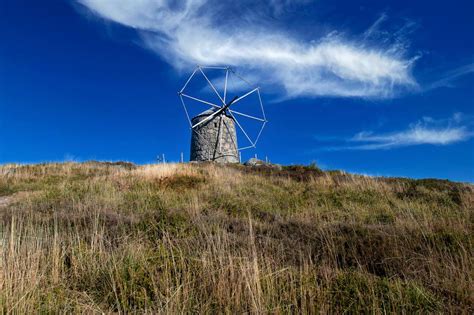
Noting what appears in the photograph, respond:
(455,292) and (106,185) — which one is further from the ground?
(106,185)

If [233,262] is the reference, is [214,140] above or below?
above

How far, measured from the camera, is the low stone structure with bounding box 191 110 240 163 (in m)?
28.7

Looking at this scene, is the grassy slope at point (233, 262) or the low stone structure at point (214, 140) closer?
the grassy slope at point (233, 262)

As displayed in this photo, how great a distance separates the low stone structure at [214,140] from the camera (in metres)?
28.7

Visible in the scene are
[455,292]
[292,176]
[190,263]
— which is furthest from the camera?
[292,176]

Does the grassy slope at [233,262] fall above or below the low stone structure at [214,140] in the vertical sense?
below

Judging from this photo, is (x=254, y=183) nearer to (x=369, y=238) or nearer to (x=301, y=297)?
(x=369, y=238)

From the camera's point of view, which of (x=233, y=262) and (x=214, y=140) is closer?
(x=233, y=262)

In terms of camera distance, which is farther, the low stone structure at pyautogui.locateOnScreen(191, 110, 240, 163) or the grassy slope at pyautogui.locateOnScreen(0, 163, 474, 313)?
the low stone structure at pyautogui.locateOnScreen(191, 110, 240, 163)

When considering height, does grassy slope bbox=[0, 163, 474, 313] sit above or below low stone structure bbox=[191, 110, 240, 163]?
below

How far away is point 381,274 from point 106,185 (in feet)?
34.0

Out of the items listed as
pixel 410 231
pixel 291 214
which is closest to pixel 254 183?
pixel 291 214

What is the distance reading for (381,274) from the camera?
4418 millimetres

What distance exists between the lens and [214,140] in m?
28.8
